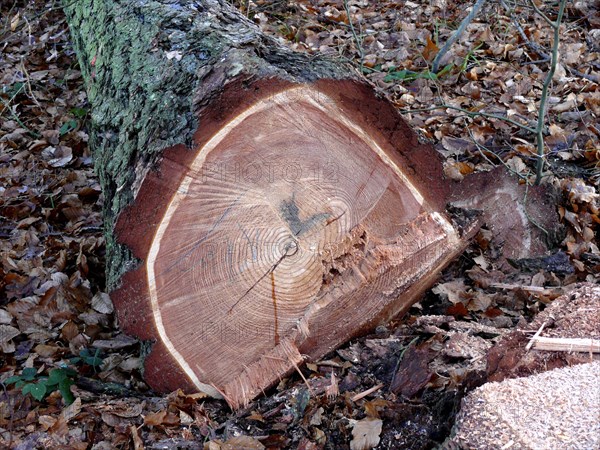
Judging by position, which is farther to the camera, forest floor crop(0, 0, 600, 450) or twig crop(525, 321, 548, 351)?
forest floor crop(0, 0, 600, 450)

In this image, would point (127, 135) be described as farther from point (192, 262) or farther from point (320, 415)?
point (320, 415)

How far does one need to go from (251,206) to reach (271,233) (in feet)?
0.40

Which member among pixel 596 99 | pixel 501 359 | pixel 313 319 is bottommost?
pixel 313 319

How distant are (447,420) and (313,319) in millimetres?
776

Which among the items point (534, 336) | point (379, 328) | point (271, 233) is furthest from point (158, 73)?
point (534, 336)

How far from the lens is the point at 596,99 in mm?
3703

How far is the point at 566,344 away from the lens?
6.11ft

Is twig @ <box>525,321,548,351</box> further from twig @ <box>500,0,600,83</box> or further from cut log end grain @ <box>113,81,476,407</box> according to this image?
twig @ <box>500,0,600,83</box>

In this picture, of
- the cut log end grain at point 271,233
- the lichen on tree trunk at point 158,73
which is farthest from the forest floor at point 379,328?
the lichen on tree trunk at point 158,73

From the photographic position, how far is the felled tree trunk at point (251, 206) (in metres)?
2.12

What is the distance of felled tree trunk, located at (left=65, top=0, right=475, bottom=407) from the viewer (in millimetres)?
2117

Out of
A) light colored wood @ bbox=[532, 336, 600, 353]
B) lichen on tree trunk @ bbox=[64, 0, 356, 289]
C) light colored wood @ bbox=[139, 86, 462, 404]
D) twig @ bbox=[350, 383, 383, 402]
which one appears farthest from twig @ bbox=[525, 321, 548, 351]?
lichen on tree trunk @ bbox=[64, 0, 356, 289]

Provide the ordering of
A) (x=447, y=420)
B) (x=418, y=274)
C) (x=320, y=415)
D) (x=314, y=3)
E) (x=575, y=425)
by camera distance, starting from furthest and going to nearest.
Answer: (x=314, y=3)
(x=418, y=274)
(x=320, y=415)
(x=447, y=420)
(x=575, y=425)

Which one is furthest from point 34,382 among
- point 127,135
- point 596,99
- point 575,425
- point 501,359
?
point 596,99
